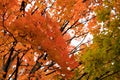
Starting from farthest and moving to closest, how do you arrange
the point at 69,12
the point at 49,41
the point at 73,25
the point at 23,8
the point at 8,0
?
the point at 73,25
the point at 69,12
the point at 23,8
the point at 8,0
the point at 49,41

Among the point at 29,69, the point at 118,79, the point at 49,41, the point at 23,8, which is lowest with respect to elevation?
the point at 118,79

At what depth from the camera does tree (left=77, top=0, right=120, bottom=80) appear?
682 centimetres

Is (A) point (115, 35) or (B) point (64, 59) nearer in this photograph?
(B) point (64, 59)

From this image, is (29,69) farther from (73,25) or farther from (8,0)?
(8,0)

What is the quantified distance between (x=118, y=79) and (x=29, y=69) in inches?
135

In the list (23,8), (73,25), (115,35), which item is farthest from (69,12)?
(115,35)

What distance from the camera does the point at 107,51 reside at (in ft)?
22.7

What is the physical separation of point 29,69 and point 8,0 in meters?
3.32

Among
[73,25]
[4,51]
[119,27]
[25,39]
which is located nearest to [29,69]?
[4,51]

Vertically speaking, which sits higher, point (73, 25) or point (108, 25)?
point (73, 25)

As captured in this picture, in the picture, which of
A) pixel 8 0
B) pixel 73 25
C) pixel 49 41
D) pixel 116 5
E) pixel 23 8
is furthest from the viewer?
pixel 73 25

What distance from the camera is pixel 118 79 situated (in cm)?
707

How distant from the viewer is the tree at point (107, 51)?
6820mm

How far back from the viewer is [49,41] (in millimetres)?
6066
